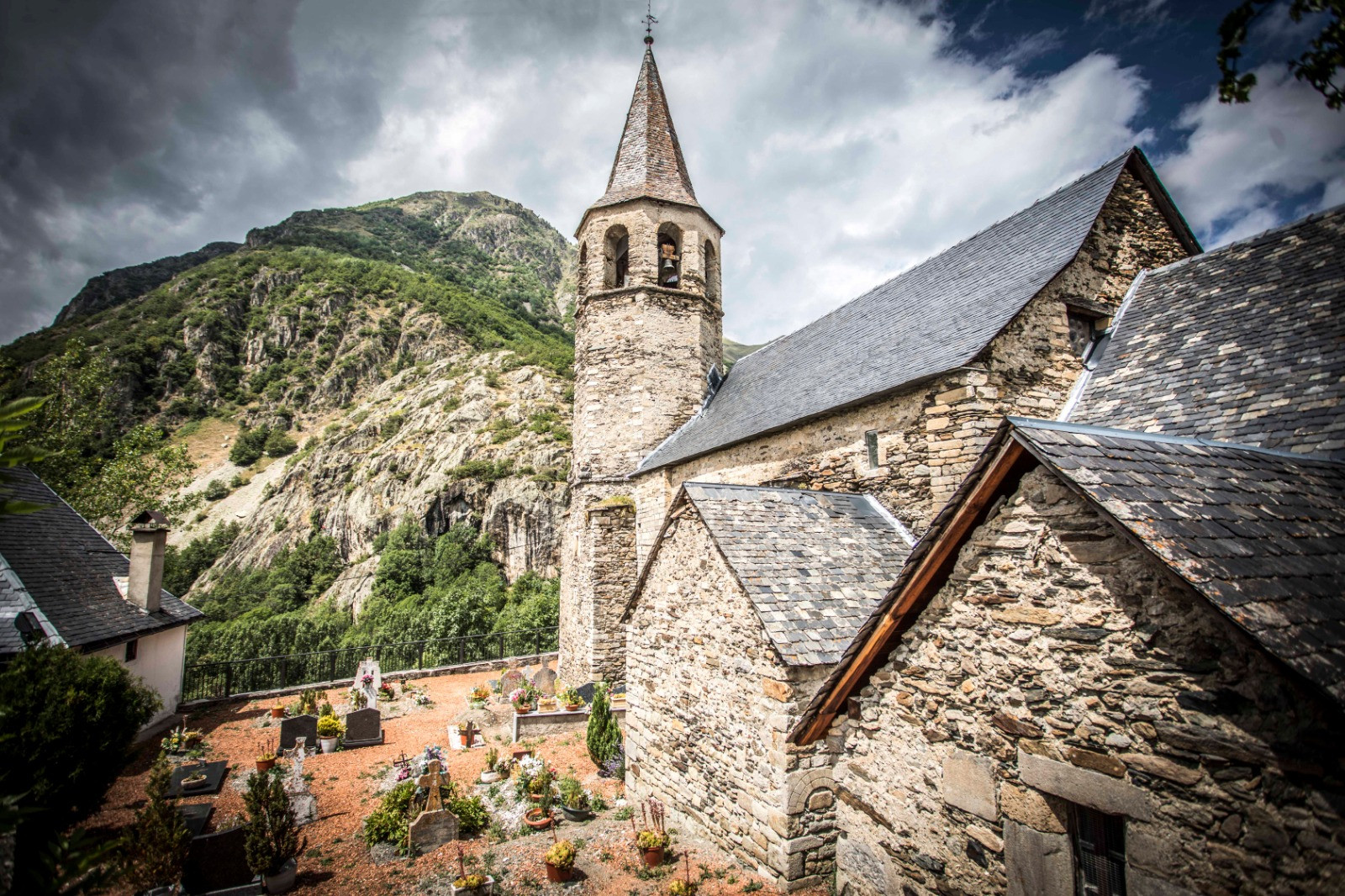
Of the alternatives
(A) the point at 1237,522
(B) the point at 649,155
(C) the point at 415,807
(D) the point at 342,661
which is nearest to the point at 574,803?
(C) the point at 415,807

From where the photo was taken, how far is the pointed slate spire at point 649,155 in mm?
16672

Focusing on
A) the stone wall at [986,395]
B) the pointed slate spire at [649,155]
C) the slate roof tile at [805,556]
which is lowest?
the slate roof tile at [805,556]

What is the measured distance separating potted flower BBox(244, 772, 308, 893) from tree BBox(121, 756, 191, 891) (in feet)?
1.98

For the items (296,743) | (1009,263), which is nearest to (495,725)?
(296,743)

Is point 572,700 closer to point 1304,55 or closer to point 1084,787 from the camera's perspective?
point 1084,787

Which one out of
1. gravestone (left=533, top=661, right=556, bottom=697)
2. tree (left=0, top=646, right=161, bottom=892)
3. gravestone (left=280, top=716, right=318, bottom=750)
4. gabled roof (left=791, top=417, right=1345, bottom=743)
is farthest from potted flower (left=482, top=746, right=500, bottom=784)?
gabled roof (left=791, top=417, right=1345, bottom=743)

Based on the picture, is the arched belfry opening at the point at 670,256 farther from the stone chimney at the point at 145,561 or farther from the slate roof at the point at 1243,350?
the stone chimney at the point at 145,561

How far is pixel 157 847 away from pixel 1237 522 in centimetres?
1001

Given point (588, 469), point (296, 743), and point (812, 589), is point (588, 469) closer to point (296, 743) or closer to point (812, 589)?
point (296, 743)

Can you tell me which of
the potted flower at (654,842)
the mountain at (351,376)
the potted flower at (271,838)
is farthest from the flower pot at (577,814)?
the mountain at (351,376)

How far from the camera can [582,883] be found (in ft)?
21.6

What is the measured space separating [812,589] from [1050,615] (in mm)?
3592

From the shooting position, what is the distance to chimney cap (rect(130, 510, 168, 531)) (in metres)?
13.3

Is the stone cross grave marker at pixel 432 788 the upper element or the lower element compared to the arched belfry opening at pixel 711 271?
lower
